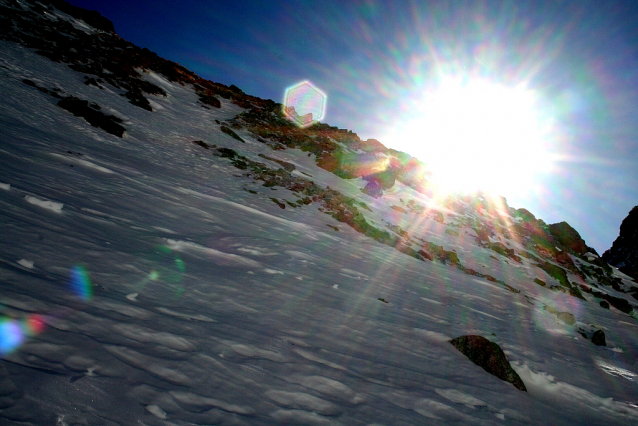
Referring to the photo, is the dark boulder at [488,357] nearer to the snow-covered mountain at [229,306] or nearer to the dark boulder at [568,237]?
the snow-covered mountain at [229,306]

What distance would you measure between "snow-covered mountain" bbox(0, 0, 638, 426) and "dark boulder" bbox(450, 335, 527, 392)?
0.23 feet

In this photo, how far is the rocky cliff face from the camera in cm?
4281

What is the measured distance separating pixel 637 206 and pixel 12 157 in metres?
71.6

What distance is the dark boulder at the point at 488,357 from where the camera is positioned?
4156mm

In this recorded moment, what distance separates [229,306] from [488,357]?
3.88 m

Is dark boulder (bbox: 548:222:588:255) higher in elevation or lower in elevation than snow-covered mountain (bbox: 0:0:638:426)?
higher

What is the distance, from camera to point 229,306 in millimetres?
3824

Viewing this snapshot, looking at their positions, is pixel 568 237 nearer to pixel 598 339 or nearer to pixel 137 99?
pixel 598 339

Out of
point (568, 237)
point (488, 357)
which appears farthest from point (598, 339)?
point (568, 237)

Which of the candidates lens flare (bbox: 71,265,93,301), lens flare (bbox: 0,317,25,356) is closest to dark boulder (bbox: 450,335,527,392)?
lens flare (bbox: 71,265,93,301)

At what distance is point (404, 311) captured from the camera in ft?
19.6

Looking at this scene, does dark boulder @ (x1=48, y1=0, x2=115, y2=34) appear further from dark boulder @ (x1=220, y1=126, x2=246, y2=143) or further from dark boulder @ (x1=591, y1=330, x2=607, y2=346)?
dark boulder @ (x1=591, y1=330, x2=607, y2=346)

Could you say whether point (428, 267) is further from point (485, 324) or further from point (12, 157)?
point (12, 157)

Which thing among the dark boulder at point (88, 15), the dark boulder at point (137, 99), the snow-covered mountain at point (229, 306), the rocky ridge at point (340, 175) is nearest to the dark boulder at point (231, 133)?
the rocky ridge at point (340, 175)
